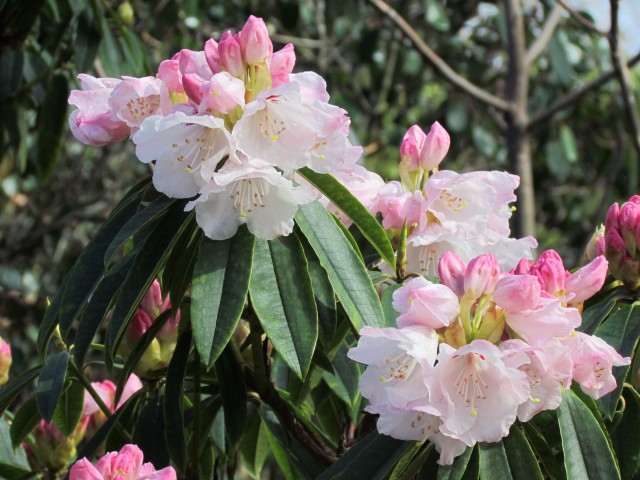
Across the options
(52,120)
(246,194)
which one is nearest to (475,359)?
(246,194)

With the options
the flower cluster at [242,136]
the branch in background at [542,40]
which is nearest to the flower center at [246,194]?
the flower cluster at [242,136]

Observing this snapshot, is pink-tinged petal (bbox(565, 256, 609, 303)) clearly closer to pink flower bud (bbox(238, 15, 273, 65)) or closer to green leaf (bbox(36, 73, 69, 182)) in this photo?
pink flower bud (bbox(238, 15, 273, 65))

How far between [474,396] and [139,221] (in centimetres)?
36

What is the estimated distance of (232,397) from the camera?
1.20 meters

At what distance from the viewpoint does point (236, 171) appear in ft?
3.27

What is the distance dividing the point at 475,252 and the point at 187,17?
111 inches

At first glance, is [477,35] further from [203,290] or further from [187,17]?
[203,290]

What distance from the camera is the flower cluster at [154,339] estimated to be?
1277 mm

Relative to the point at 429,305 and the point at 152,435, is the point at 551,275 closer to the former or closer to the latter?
the point at 429,305

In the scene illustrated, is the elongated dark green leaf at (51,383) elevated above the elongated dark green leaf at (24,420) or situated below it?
above

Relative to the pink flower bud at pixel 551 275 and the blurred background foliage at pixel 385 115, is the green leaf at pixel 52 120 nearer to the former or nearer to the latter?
the blurred background foliage at pixel 385 115

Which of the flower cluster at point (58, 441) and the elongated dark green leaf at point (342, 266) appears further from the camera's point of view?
the flower cluster at point (58, 441)

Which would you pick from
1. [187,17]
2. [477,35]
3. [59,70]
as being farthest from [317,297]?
[477,35]

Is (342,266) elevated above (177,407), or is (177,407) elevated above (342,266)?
(342,266)
